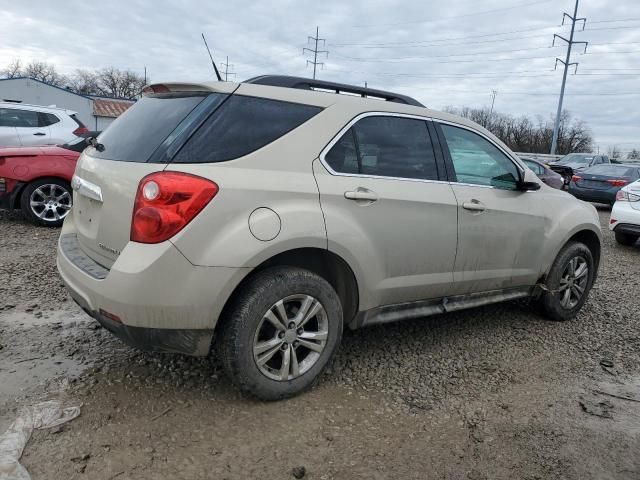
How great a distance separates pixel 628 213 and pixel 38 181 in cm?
878

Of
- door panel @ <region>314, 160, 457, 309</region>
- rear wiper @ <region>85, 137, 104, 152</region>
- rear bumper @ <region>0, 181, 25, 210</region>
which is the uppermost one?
rear wiper @ <region>85, 137, 104, 152</region>

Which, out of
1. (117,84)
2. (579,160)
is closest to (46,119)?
(579,160)

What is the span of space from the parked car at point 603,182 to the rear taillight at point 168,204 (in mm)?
14037

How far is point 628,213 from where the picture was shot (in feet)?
27.7

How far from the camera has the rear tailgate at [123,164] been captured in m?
2.70

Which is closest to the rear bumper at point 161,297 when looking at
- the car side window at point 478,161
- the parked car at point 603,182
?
the car side window at point 478,161

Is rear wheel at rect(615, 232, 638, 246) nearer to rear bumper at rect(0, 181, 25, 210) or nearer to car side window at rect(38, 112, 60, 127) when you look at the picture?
rear bumper at rect(0, 181, 25, 210)

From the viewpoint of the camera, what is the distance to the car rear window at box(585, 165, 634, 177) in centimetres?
1468

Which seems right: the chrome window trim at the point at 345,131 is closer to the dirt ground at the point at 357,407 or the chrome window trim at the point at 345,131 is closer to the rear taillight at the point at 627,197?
the dirt ground at the point at 357,407

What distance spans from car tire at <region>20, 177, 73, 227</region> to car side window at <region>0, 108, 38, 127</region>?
4873mm

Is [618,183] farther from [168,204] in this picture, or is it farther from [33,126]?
[168,204]

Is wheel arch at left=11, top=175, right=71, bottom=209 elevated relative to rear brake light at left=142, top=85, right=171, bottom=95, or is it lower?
lower

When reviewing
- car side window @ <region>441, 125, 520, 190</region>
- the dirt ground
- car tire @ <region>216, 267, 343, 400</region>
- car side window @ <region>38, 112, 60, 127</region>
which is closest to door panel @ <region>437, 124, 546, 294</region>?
car side window @ <region>441, 125, 520, 190</region>

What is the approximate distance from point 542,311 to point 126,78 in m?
81.9
